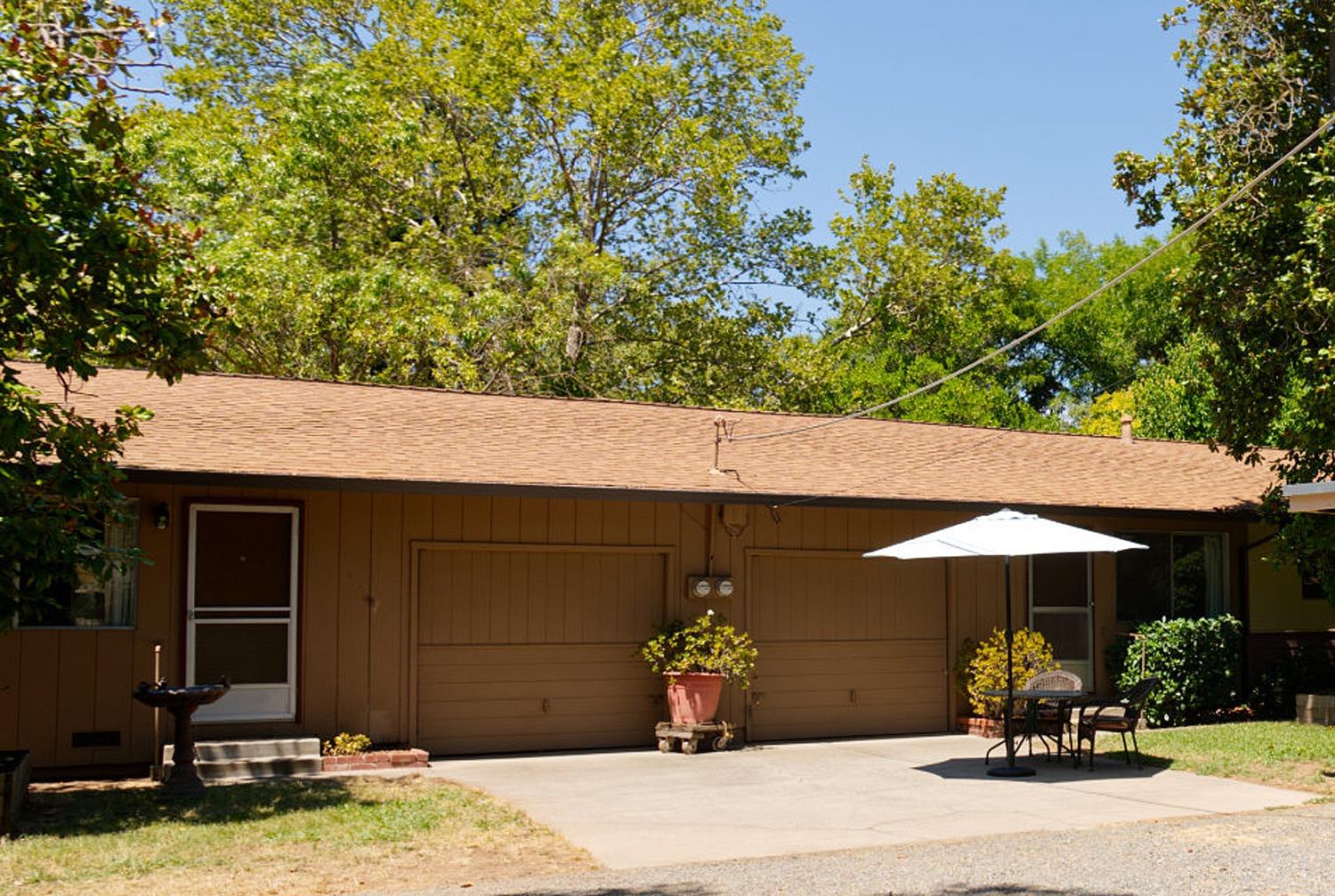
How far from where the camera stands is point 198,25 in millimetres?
29688

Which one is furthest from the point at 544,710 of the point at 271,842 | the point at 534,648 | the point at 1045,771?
the point at 271,842

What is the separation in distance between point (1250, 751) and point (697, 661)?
512 cm

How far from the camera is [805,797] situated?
10.6m

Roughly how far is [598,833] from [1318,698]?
979 cm

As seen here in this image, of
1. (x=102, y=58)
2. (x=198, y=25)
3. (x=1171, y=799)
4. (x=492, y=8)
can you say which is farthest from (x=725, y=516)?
(x=198, y=25)

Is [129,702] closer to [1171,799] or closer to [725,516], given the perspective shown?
[725,516]

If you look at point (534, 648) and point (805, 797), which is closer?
point (805, 797)

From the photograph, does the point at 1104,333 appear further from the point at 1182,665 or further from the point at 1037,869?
the point at 1037,869

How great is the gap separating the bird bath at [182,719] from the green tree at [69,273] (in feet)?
4.51

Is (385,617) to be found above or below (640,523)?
below

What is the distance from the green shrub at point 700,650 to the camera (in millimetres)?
13375

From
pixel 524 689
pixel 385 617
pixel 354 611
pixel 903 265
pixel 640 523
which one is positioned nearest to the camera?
pixel 354 611

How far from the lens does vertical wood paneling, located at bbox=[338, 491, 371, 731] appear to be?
12461mm

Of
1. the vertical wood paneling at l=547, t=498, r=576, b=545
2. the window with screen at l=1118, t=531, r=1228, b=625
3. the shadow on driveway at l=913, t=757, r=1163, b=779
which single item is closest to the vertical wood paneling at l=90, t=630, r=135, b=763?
the vertical wood paneling at l=547, t=498, r=576, b=545
